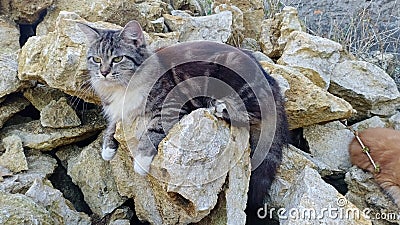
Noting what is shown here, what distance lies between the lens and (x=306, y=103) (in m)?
3.03

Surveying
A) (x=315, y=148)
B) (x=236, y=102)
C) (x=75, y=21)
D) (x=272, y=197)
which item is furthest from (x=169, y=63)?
(x=315, y=148)

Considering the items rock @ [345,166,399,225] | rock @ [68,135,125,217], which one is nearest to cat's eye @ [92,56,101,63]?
rock @ [68,135,125,217]

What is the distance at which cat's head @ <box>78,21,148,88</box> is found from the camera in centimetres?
266

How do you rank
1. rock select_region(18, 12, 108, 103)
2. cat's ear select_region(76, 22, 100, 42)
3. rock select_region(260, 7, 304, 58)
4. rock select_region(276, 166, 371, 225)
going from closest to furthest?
rock select_region(276, 166, 371, 225), cat's ear select_region(76, 22, 100, 42), rock select_region(18, 12, 108, 103), rock select_region(260, 7, 304, 58)

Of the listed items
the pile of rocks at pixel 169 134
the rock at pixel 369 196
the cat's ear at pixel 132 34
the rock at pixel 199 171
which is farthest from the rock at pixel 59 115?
the rock at pixel 369 196

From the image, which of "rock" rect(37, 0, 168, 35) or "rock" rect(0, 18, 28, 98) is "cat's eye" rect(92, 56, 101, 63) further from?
"rock" rect(37, 0, 168, 35)

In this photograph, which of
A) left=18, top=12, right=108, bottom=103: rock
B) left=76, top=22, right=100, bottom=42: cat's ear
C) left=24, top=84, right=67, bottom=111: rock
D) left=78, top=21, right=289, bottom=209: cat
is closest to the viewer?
left=78, top=21, right=289, bottom=209: cat

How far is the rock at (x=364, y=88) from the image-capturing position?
142 inches

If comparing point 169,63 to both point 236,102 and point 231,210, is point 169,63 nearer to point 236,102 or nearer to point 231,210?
point 236,102

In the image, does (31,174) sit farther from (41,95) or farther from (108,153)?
(41,95)

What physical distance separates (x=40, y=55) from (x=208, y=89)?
122 cm

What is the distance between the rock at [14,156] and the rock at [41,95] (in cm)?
34

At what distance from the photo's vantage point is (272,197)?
2768mm

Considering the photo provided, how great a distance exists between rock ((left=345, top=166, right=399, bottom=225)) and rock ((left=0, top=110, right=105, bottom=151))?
1691 mm
